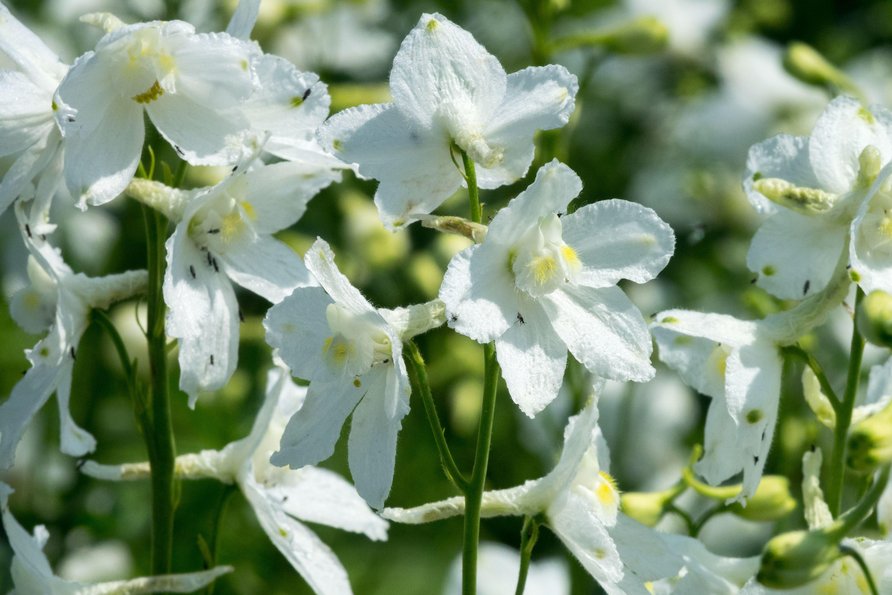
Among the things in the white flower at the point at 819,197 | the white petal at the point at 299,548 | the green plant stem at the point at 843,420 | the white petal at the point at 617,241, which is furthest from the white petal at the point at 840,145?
the white petal at the point at 299,548

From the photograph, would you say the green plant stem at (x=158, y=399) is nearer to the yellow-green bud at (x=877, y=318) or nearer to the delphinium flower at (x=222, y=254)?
the delphinium flower at (x=222, y=254)

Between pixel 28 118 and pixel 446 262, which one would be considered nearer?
pixel 28 118

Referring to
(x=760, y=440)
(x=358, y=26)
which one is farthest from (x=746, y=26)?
(x=760, y=440)

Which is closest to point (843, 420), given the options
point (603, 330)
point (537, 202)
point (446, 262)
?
point (603, 330)

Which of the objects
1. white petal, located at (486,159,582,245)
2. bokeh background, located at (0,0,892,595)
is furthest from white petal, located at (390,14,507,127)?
bokeh background, located at (0,0,892,595)

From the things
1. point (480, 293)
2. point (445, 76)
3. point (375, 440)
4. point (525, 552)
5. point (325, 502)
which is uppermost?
point (445, 76)

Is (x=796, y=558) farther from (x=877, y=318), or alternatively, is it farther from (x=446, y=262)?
(x=446, y=262)

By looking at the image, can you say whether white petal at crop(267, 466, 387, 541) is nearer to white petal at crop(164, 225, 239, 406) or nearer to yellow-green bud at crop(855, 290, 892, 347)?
white petal at crop(164, 225, 239, 406)
